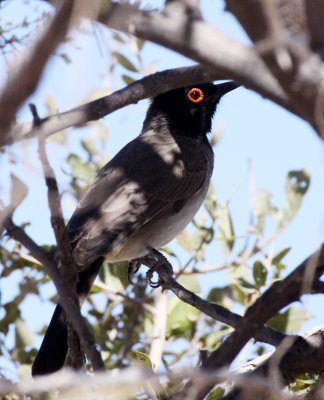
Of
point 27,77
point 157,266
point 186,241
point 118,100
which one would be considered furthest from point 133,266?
point 27,77

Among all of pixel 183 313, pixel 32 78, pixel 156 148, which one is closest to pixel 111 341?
pixel 183 313

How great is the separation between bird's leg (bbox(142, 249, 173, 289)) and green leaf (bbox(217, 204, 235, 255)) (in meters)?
0.46

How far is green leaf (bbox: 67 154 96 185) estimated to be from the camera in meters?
6.50

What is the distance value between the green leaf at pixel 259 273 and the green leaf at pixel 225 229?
2.08 ft

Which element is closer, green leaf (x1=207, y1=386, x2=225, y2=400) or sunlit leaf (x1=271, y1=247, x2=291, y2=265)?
green leaf (x1=207, y1=386, x2=225, y2=400)

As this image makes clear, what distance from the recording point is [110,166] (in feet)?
22.1

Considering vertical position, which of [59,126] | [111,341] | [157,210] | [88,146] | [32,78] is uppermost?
[32,78]

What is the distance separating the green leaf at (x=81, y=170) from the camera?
650 cm

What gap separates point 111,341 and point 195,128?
235 centimetres

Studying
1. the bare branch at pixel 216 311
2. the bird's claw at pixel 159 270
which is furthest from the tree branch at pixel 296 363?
the bird's claw at pixel 159 270

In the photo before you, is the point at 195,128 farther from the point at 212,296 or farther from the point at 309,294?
the point at 309,294

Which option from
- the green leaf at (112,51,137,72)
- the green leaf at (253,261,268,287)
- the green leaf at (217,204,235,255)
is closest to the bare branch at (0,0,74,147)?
the green leaf at (253,261,268,287)

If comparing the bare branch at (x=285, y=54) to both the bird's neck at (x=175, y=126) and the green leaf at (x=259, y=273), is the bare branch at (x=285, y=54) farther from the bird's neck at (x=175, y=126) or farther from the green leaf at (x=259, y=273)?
the bird's neck at (x=175, y=126)

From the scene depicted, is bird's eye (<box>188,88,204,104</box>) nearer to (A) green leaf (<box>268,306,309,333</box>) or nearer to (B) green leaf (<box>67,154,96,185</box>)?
(B) green leaf (<box>67,154,96,185</box>)
